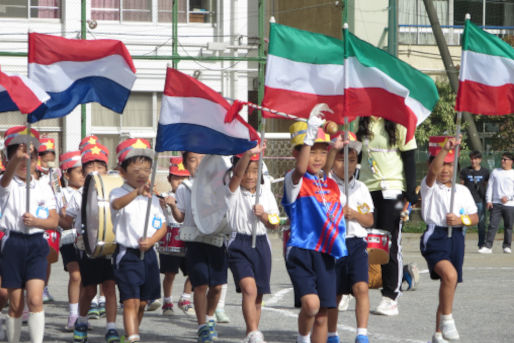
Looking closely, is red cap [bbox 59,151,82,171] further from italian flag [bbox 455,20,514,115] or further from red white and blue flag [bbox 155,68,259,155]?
italian flag [bbox 455,20,514,115]

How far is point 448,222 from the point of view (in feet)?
27.6

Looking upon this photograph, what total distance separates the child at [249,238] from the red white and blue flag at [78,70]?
1.21 metres

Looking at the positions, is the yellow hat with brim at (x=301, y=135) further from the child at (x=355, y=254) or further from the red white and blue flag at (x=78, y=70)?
the red white and blue flag at (x=78, y=70)

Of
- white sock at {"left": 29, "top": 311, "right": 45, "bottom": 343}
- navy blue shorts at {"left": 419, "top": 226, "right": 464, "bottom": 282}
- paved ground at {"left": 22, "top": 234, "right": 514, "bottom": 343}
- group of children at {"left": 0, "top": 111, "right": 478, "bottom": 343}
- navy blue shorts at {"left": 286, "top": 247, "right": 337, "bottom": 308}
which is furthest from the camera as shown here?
paved ground at {"left": 22, "top": 234, "right": 514, "bottom": 343}

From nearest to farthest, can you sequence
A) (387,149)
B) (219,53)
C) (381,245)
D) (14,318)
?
(14,318), (381,245), (387,149), (219,53)

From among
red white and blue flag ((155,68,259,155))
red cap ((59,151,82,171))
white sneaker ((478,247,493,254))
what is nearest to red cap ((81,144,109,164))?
red cap ((59,151,82,171))

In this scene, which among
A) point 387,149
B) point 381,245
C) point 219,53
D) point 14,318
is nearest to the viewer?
point 14,318

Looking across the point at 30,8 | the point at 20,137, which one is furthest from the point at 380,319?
the point at 30,8

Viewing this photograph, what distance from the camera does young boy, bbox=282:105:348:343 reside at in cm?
751

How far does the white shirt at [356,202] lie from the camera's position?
8.23 m

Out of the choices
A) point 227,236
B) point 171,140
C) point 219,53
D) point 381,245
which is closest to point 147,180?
point 171,140

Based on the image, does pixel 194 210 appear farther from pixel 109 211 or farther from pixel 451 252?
pixel 451 252

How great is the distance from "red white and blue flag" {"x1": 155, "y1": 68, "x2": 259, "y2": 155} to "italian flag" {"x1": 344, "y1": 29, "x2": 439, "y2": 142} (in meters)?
0.96

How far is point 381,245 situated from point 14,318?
3161 millimetres
